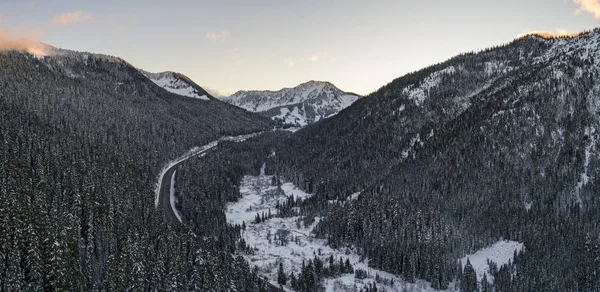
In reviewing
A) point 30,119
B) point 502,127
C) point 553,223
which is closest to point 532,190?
point 553,223

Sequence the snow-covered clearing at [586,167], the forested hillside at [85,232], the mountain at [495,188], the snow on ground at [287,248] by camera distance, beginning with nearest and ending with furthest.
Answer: the forested hillside at [85,232] < the snow on ground at [287,248] < the mountain at [495,188] < the snow-covered clearing at [586,167]

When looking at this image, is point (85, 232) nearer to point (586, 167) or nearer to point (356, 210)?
point (356, 210)

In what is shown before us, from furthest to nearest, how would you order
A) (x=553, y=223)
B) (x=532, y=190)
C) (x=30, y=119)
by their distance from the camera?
1. (x=30, y=119)
2. (x=532, y=190)
3. (x=553, y=223)

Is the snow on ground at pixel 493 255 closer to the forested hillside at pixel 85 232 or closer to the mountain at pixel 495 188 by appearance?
the mountain at pixel 495 188

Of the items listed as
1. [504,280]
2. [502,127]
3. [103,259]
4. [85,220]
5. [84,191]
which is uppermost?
[502,127]

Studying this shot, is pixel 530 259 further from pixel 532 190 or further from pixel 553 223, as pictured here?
pixel 532 190

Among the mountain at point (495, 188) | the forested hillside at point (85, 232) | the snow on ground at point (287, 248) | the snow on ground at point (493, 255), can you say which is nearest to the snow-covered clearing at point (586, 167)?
the mountain at point (495, 188)
